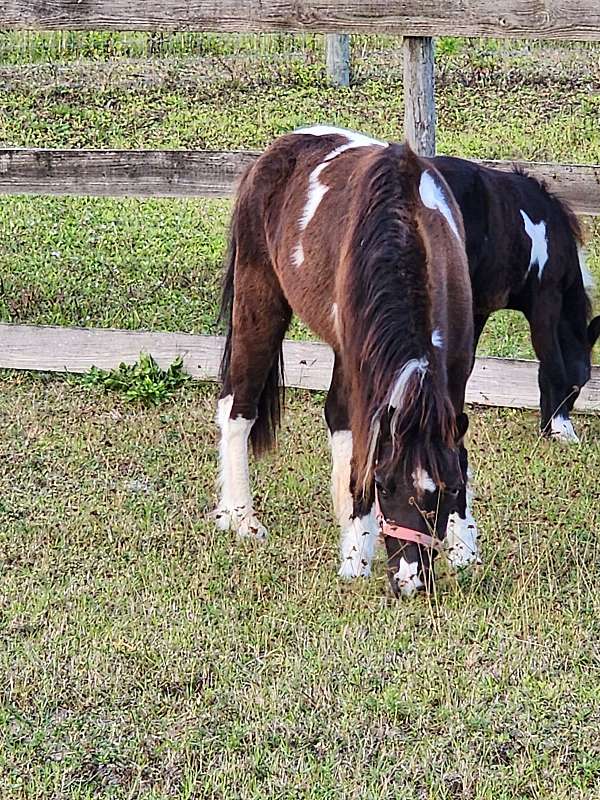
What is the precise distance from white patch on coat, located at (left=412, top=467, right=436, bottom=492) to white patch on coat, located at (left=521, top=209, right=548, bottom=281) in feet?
7.41

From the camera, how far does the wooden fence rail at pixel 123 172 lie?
6.71 meters

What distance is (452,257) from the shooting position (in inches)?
170

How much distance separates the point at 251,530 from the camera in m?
5.08

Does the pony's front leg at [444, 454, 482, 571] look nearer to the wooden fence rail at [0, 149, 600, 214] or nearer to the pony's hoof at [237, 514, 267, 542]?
the pony's hoof at [237, 514, 267, 542]

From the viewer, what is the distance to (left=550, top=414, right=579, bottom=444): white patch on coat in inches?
239

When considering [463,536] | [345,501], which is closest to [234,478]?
[345,501]

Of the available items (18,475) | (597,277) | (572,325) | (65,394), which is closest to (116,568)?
(18,475)

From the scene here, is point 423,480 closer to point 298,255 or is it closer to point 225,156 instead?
point 298,255

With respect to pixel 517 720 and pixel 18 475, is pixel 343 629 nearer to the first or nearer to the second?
pixel 517 720

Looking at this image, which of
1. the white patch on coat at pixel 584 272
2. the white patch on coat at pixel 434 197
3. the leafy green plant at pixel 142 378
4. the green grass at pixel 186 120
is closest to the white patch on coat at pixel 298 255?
the white patch on coat at pixel 434 197

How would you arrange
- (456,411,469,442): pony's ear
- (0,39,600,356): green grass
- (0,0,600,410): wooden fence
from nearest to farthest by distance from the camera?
(456,411,469,442): pony's ear
(0,0,600,410): wooden fence
(0,39,600,356): green grass

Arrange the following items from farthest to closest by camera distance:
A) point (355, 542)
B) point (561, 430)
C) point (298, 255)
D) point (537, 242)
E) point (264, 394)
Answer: point (561, 430), point (537, 242), point (264, 394), point (298, 255), point (355, 542)

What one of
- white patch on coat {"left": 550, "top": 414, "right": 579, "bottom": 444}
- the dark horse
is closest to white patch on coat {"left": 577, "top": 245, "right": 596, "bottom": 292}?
white patch on coat {"left": 550, "top": 414, "right": 579, "bottom": 444}

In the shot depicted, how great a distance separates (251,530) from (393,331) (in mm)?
1432
